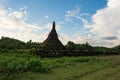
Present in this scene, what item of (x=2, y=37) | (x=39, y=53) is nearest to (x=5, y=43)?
(x=2, y=37)

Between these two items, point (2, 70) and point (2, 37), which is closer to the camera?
point (2, 70)

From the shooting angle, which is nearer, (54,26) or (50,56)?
(50,56)

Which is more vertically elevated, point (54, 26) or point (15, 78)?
point (54, 26)

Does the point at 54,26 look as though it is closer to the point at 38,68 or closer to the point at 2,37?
the point at 2,37

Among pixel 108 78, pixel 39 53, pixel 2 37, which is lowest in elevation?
pixel 108 78

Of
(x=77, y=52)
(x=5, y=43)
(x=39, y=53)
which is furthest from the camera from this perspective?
(x=5, y=43)

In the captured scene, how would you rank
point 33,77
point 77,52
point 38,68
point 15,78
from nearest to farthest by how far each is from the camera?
point 15,78 < point 33,77 < point 38,68 < point 77,52

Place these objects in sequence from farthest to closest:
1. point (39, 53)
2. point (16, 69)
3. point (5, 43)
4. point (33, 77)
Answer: point (5, 43) → point (39, 53) → point (16, 69) → point (33, 77)

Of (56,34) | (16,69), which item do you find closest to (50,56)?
(56,34)

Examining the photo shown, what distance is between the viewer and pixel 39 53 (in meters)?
27.7

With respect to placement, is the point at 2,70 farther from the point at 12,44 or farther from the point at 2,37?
the point at 2,37

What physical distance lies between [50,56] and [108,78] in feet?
48.5

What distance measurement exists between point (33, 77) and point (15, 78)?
50.1 inches

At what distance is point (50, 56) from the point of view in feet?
93.8
